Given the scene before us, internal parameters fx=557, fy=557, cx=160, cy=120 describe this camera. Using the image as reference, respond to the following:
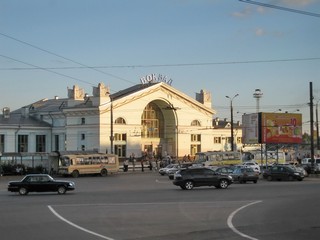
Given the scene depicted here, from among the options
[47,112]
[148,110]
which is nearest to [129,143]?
[148,110]

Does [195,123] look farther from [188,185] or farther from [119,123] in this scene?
[188,185]

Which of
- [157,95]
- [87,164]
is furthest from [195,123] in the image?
[87,164]

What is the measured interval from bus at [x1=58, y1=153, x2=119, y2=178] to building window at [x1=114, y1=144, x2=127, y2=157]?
2925 cm

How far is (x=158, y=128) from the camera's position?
110188mm

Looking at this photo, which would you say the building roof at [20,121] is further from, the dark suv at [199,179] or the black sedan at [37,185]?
the dark suv at [199,179]

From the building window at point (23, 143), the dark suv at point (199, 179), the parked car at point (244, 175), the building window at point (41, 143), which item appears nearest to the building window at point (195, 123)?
the building window at point (41, 143)

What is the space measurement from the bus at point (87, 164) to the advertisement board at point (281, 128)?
24174 millimetres

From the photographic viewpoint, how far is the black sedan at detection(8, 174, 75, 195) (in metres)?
33.8

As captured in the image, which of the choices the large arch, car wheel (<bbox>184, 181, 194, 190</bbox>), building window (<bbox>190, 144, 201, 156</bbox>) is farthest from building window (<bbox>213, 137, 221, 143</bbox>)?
car wheel (<bbox>184, 181, 194, 190</bbox>)

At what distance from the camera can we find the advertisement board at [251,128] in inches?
3197

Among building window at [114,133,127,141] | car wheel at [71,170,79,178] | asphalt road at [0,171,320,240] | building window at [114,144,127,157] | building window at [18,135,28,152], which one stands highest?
building window at [114,133,127,141]

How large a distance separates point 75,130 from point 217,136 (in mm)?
35250

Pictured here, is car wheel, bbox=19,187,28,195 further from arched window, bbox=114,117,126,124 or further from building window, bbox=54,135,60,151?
building window, bbox=54,135,60,151

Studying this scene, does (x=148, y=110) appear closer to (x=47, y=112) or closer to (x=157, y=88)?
(x=157, y=88)
